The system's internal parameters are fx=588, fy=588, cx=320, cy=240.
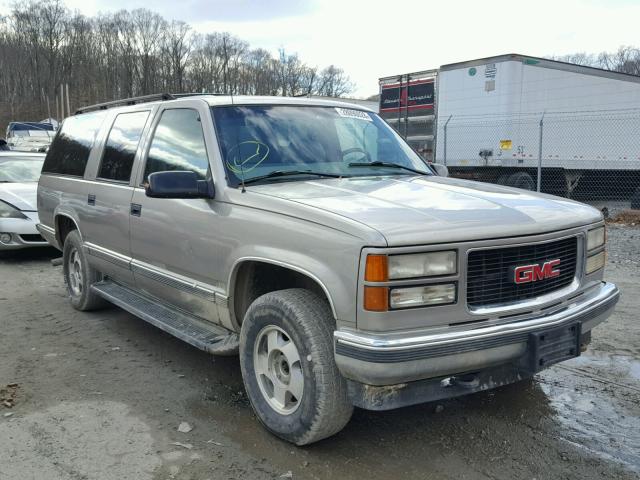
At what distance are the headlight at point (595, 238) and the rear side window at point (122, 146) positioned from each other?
10.7ft

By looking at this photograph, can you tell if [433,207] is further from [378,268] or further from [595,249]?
[595,249]

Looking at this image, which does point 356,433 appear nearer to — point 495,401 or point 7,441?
point 495,401

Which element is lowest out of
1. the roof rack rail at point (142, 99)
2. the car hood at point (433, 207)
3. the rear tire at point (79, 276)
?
the rear tire at point (79, 276)

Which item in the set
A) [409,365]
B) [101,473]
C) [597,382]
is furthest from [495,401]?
[101,473]

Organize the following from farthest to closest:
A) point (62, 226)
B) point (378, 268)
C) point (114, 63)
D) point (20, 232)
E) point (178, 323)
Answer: point (114, 63)
point (20, 232)
point (62, 226)
point (178, 323)
point (378, 268)

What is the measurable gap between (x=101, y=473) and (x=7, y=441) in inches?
28.2

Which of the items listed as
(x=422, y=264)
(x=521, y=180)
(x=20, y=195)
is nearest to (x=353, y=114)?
(x=422, y=264)

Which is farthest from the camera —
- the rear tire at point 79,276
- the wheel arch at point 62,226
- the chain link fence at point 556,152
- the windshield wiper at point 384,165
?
the chain link fence at point 556,152

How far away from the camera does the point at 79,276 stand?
5789 mm

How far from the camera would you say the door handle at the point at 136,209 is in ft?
14.1

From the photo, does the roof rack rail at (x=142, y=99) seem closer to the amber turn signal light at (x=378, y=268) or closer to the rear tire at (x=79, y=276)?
the rear tire at (x=79, y=276)

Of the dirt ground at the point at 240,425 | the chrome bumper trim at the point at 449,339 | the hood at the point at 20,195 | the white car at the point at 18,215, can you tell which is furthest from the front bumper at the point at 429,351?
the hood at the point at 20,195

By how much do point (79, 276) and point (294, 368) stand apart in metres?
3.53

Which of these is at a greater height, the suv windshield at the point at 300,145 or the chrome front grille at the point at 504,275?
the suv windshield at the point at 300,145
